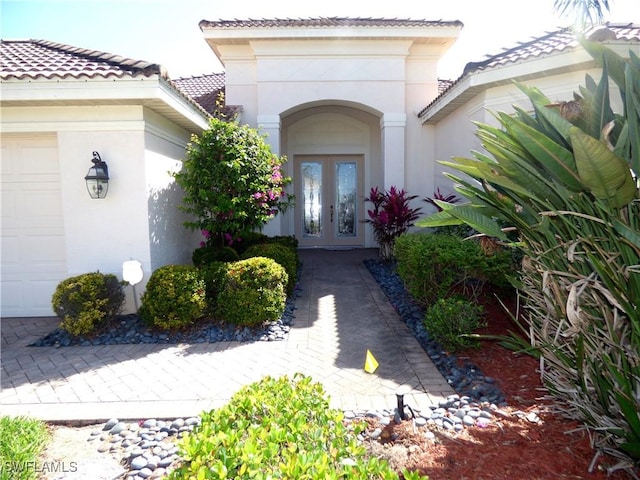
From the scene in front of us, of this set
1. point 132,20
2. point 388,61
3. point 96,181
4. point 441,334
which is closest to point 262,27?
point 388,61

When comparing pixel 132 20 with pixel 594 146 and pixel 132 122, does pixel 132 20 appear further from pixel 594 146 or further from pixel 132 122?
pixel 594 146

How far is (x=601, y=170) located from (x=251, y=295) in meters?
4.43

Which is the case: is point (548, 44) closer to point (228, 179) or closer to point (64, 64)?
point (228, 179)

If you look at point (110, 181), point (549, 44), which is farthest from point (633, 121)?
point (110, 181)

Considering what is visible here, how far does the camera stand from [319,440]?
2.04m

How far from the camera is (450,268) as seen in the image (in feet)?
17.7

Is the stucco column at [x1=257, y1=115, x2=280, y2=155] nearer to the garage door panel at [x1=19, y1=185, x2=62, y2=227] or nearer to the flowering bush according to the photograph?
the flowering bush

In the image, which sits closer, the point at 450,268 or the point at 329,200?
the point at 450,268

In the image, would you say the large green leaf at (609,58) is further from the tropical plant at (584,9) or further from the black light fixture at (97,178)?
the black light fixture at (97,178)

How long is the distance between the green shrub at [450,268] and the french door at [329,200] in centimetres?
757

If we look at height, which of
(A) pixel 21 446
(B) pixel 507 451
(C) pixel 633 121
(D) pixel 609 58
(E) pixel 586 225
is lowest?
(A) pixel 21 446

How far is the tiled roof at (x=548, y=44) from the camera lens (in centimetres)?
550

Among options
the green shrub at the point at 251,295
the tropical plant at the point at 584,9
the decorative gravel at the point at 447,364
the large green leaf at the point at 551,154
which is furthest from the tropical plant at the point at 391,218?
the large green leaf at the point at 551,154

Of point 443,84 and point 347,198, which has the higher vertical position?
point 443,84
